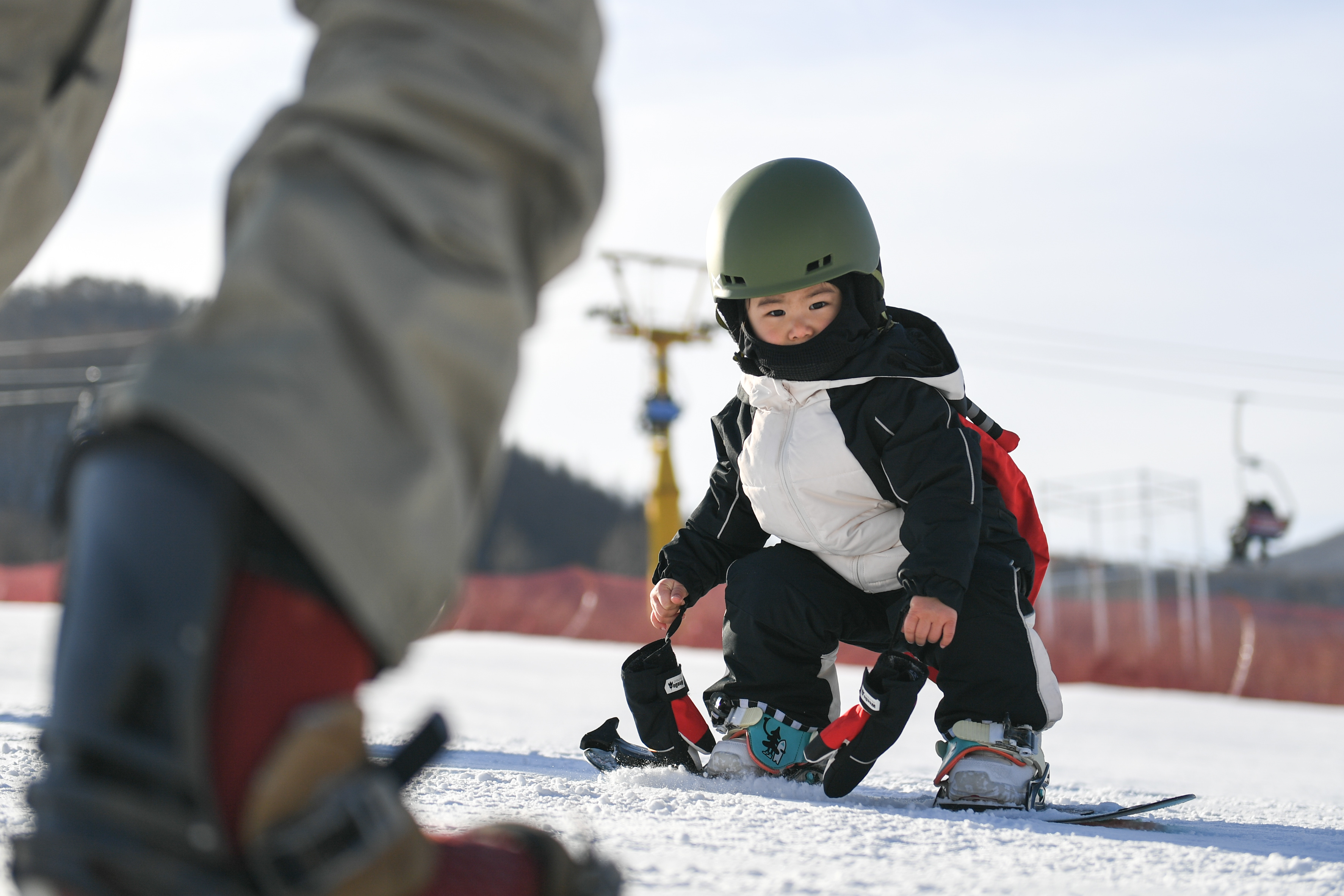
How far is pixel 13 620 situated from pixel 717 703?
10451mm

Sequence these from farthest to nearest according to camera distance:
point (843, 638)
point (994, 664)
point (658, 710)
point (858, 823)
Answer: point (843, 638), point (658, 710), point (994, 664), point (858, 823)

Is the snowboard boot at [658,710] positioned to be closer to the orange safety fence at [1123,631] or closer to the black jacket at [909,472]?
the black jacket at [909,472]

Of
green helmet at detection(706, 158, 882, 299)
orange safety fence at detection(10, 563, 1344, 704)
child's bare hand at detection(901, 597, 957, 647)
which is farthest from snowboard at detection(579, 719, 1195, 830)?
orange safety fence at detection(10, 563, 1344, 704)

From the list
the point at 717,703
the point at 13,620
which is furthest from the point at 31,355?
the point at 717,703

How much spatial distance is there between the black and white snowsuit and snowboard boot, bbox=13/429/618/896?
1404 millimetres

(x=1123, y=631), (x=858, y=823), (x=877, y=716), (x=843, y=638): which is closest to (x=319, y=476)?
(x=858, y=823)

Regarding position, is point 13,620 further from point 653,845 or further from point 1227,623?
point 1227,623

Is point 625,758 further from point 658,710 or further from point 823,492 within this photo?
point 823,492

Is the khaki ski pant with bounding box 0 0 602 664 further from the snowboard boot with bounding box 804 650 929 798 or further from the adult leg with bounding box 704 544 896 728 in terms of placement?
the adult leg with bounding box 704 544 896 728

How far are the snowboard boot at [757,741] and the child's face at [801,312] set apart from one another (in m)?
0.72

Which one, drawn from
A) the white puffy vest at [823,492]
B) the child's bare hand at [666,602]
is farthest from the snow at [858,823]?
the white puffy vest at [823,492]

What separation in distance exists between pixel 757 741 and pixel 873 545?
433 millimetres

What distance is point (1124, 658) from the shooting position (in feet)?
37.3

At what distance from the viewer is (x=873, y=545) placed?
2.08m
